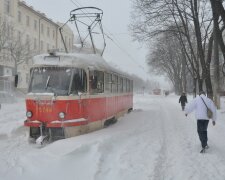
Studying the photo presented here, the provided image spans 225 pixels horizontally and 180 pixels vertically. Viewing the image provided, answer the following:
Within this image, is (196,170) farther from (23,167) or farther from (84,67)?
(84,67)

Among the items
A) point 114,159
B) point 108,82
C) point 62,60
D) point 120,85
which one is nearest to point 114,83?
point 108,82

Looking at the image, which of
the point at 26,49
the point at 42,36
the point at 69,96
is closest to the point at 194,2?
the point at 69,96

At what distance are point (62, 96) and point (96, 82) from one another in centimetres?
171

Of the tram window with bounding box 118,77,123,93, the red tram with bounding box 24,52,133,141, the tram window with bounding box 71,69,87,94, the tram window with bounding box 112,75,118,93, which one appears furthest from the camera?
the tram window with bounding box 118,77,123,93

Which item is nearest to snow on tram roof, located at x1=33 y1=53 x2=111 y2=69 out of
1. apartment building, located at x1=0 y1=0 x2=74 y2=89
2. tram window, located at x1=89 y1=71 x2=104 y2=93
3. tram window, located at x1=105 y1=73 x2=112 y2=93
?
tram window, located at x1=89 y1=71 x2=104 y2=93

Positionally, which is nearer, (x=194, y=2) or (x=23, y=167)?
(x=23, y=167)

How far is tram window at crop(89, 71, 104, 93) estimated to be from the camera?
39.5 feet

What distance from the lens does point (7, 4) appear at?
146ft

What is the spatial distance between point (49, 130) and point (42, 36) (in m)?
47.3

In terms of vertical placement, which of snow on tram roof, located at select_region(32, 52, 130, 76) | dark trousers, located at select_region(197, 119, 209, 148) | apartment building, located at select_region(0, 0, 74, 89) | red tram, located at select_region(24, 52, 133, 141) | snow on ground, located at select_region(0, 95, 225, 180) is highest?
apartment building, located at select_region(0, 0, 74, 89)

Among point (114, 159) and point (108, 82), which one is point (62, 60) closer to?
point (108, 82)

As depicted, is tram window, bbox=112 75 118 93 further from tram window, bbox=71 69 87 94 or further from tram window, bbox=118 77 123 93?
tram window, bbox=71 69 87 94

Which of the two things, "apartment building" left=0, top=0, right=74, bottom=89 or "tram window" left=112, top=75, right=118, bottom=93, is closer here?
"tram window" left=112, top=75, right=118, bottom=93

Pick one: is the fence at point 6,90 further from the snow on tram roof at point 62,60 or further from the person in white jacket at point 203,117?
the person in white jacket at point 203,117
